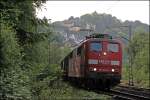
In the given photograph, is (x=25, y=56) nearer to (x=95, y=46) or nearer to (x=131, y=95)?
(x=131, y=95)

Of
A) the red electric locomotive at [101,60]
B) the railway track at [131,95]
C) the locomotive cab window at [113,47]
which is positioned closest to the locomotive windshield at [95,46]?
the red electric locomotive at [101,60]

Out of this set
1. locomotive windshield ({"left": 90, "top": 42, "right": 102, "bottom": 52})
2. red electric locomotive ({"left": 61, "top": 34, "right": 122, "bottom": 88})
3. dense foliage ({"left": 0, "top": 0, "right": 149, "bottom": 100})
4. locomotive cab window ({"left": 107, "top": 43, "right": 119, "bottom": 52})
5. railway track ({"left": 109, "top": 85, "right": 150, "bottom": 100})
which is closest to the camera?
dense foliage ({"left": 0, "top": 0, "right": 149, "bottom": 100})

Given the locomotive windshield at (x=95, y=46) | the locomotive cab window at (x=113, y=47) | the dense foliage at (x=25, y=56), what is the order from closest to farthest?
the dense foliage at (x=25, y=56), the locomotive windshield at (x=95, y=46), the locomotive cab window at (x=113, y=47)

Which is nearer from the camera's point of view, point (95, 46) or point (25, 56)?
point (25, 56)

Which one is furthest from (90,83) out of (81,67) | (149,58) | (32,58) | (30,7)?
(149,58)

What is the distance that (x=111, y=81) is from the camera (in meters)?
27.4

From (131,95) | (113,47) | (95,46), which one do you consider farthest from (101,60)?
(131,95)

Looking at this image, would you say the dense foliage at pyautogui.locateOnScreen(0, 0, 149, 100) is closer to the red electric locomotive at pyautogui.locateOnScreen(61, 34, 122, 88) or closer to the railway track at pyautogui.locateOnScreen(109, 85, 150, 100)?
the railway track at pyautogui.locateOnScreen(109, 85, 150, 100)

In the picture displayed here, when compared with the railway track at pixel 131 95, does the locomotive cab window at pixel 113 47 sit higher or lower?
higher

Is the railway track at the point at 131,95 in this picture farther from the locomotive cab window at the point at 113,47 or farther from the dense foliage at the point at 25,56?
the locomotive cab window at the point at 113,47

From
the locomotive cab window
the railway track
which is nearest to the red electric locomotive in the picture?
the locomotive cab window

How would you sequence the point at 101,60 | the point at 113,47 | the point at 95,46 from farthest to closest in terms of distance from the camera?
the point at 113,47 < the point at 95,46 < the point at 101,60

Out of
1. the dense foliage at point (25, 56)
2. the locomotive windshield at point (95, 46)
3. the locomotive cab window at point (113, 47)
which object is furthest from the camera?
the locomotive cab window at point (113, 47)

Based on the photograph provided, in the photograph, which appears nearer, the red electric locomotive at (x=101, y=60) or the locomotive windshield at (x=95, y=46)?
the red electric locomotive at (x=101, y=60)
